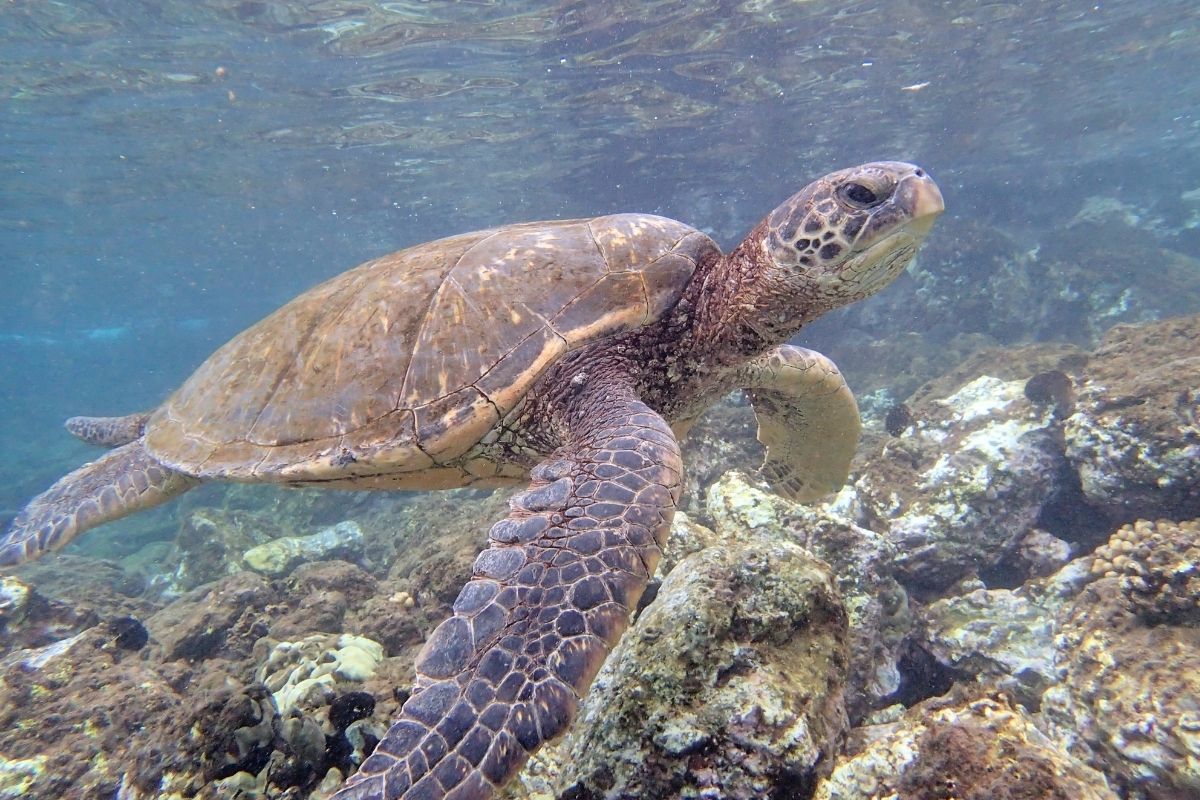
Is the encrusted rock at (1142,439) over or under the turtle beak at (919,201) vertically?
under

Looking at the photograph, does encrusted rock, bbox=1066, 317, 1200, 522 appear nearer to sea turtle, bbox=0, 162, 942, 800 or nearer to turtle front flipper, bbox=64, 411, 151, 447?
sea turtle, bbox=0, 162, 942, 800

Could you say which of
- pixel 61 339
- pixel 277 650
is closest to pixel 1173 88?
pixel 277 650

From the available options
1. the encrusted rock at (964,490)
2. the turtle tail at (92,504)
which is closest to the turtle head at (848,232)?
the encrusted rock at (964,490)

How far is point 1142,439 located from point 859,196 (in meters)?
3.74

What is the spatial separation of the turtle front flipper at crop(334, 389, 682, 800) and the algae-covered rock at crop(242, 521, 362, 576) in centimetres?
878

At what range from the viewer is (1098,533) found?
5.19 meters

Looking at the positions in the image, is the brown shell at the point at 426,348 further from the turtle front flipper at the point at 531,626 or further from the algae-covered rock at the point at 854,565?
the algae-covered rock at the point at 854,565

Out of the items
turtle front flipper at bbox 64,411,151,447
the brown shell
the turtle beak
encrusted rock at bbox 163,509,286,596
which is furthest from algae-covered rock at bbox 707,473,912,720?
encrusted rock at bbox 163,509,286,596

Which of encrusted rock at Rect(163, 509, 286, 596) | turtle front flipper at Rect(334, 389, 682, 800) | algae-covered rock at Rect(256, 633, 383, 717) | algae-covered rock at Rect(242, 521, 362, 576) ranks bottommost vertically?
encrusted rock at Rect(163, 509, 286, 596)

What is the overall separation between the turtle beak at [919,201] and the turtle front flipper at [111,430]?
705 cm

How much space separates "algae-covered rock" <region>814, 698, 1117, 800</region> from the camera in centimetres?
190

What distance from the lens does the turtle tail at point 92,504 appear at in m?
4.77

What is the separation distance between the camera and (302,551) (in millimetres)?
10359

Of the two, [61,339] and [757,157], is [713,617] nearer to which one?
[757,157]
